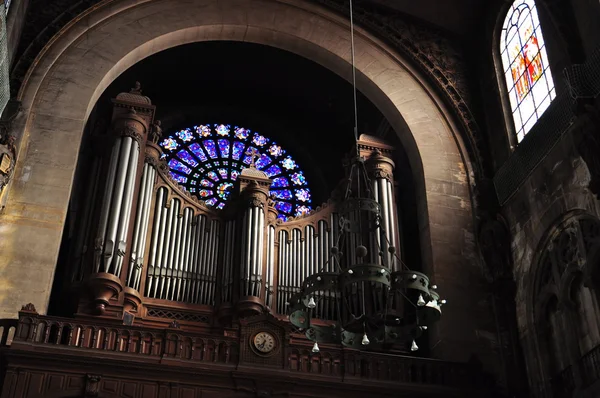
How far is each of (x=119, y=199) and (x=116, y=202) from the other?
0.08 m

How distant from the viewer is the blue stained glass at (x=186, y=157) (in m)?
18.4

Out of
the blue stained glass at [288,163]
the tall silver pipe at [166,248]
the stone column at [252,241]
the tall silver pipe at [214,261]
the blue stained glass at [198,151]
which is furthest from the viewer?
the blue stained glass at [288,163]

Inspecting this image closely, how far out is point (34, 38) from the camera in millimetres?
14172

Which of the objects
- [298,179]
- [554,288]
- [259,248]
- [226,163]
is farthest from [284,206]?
[554,288]

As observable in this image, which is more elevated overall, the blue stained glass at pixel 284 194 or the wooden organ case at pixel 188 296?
the blue stained glass at pixel 284 194

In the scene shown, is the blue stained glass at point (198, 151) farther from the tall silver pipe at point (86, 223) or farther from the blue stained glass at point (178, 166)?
the tall silver pipe at point (86, 223)

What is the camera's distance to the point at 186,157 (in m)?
18.5

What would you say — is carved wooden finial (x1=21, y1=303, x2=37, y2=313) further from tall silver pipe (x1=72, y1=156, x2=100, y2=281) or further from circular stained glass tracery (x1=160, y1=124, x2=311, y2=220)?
circular stained glass tracery (x1=160, y1=124, x2=311, y2=220)

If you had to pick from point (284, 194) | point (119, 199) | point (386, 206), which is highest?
point (284, 194)

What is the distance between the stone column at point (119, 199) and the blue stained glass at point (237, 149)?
408cm

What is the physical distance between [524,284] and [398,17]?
664 cm

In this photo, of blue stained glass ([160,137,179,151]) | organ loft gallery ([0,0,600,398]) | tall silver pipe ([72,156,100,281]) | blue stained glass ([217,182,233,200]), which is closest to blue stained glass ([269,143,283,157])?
organ loft gallery ([0,0,600,398])

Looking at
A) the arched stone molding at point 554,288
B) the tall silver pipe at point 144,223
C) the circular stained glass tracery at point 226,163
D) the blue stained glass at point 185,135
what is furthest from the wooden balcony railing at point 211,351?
the blue stained glass at point 185,135

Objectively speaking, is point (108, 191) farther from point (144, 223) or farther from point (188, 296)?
point (188, 296)
